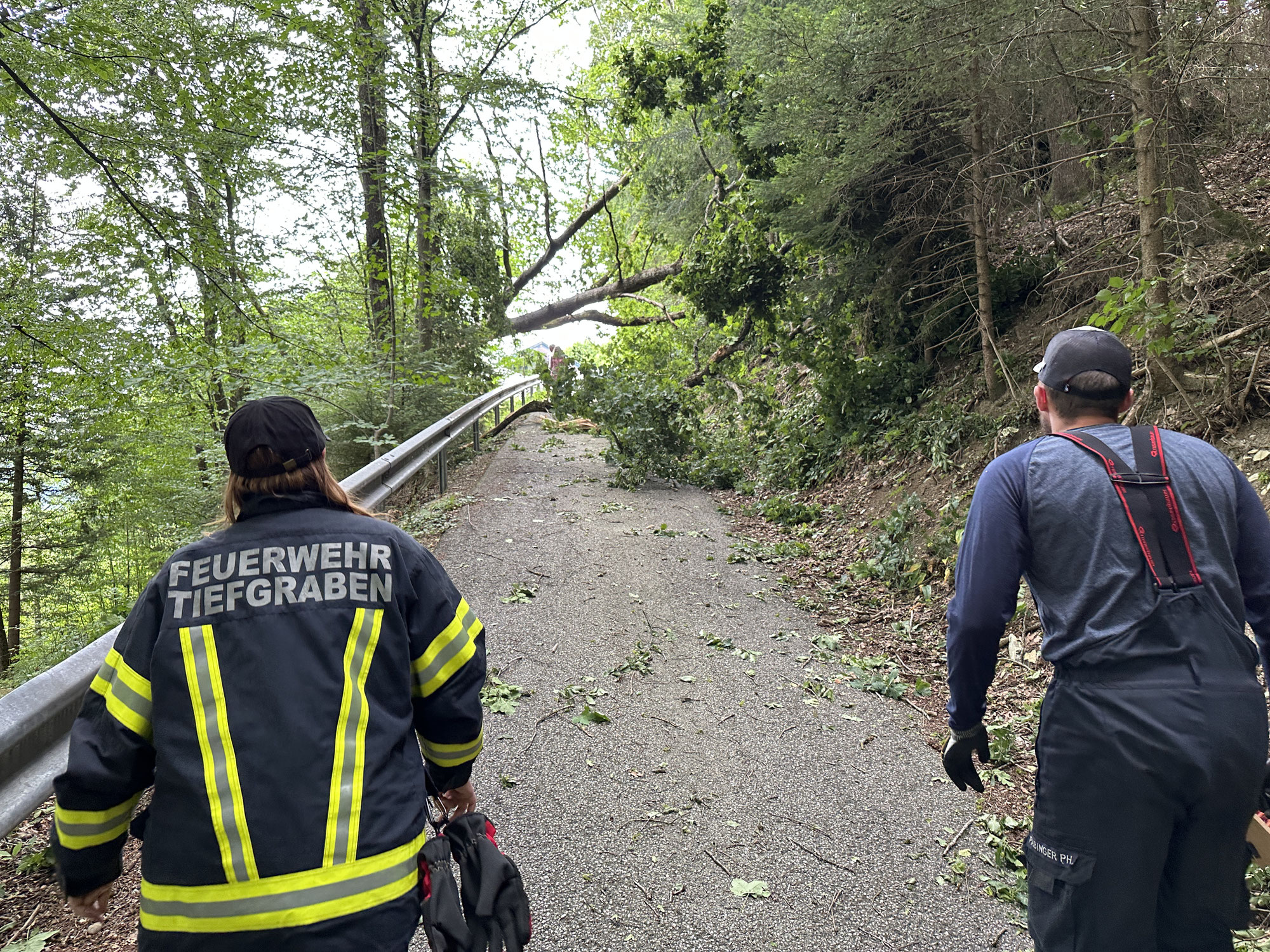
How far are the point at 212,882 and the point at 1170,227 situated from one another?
27.1 ft

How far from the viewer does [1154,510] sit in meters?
2.26

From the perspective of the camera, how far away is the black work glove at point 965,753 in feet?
8.40

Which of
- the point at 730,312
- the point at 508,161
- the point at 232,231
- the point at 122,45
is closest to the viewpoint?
the point at 122,45

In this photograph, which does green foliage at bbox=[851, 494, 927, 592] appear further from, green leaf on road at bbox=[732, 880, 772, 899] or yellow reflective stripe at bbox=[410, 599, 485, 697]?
yellow reflective stripe at bbox=[410, 599, 485, 697]

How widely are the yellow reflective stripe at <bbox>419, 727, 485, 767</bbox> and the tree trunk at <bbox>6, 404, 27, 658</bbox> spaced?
11942 mm

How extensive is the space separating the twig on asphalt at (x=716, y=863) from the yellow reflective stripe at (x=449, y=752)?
66.6 inches

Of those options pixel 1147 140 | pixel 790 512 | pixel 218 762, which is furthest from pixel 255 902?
pixel 790 512

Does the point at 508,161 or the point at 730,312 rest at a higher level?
the point at 508,161

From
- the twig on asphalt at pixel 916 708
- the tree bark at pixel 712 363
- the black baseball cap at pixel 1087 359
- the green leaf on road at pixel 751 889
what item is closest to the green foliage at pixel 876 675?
the twig on asphalt at pixel 916 708

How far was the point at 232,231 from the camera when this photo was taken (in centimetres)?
789

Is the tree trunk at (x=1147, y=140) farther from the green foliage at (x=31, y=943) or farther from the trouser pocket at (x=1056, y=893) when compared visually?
the green foliage at (x=31, y=943)

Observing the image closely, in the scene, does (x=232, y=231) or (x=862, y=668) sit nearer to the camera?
(x=862, y=668)

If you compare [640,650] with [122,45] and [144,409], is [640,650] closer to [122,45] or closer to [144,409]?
[122,45]

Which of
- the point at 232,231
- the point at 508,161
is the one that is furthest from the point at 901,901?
the point at 508,161
